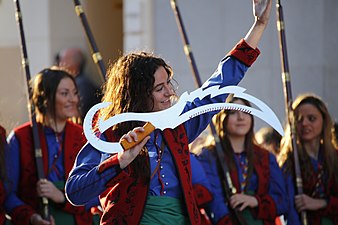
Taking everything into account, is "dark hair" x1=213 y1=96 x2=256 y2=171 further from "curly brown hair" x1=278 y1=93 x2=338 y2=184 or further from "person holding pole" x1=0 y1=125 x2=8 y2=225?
"person holding pole" x1=0 y1=125 x2=8 y2=225

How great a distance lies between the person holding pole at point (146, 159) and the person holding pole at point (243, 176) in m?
1.89

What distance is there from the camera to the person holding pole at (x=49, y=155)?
628cm

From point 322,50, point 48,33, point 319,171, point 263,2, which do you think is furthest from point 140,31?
point 263,2

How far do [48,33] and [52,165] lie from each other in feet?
19.2

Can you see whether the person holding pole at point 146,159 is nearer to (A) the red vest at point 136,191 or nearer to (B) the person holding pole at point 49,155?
(A) the red vest at point 136,191

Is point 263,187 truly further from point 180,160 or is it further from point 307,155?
point 180,160

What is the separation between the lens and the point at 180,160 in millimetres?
4734

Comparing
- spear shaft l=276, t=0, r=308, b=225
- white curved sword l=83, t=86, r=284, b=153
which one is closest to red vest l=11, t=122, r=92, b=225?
spear shaft l=276, t=0, r=308, b=225

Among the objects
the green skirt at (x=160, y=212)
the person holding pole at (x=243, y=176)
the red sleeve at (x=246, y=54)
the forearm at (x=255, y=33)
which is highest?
the forearm at (x=255, y=33)

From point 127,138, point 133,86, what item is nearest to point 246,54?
point 133,86

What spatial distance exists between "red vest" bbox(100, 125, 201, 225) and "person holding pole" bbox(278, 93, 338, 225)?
6.84ft

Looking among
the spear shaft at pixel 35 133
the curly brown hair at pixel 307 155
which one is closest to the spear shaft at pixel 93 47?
the spear shaft at pixel 35 133

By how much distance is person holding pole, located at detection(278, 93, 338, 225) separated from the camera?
6800mm

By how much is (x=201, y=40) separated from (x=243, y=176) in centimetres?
437
